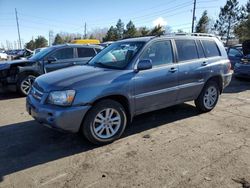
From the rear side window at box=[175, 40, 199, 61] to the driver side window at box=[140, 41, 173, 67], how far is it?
10.4 inches

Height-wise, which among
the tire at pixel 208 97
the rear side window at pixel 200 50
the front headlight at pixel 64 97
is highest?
the rear side window at pixel 200 50

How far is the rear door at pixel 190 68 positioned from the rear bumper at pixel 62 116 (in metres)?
2.30

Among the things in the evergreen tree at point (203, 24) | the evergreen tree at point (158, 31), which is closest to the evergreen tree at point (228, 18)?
the evergreen tree at point (203, 24)

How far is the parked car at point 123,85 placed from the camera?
13.4 ft

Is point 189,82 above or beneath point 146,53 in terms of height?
beneath

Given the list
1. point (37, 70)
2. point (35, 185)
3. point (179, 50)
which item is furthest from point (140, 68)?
point (37, 70)

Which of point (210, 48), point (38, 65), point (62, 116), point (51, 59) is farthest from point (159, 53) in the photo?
point (38, 65)

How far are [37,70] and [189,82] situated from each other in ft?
17.3

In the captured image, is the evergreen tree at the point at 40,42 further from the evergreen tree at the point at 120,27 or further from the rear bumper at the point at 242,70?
the rear bumper at the point at 242,70

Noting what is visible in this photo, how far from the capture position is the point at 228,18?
46562 mm

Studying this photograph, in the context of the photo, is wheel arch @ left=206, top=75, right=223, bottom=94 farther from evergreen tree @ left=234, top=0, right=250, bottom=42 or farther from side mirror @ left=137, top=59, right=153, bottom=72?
evergreen tree @ left=234, top=0, right=250, bottom=42

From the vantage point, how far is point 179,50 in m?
5.47

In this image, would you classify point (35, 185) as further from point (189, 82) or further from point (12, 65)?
point (12, 65)

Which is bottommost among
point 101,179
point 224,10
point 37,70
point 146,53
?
point 101,179
